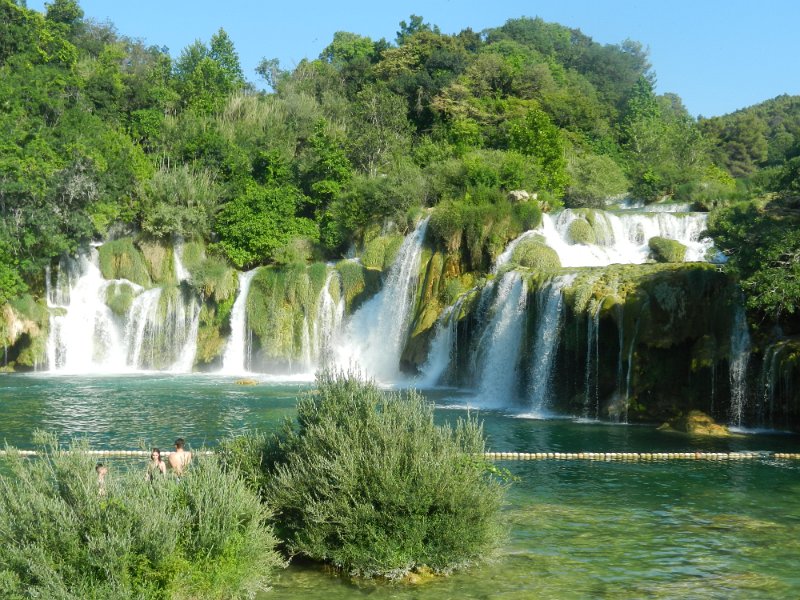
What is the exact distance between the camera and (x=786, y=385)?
22297 mm

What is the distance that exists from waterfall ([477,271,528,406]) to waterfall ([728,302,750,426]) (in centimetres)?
694

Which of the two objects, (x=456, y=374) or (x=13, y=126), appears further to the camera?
(x=13, y=126)

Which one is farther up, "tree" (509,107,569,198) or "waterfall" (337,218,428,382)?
"tree" (509,107,569,198)

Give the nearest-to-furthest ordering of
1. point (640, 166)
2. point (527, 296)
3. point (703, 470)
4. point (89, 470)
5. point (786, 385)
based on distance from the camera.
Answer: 1. point (89, 470)
2. point (703, 470)
3. point (786, 385)
4. point (527, 296)
5. point (640, 166)

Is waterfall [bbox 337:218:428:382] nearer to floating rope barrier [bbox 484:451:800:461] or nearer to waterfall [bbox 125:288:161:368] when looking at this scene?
waterfall [bbox 125:288:161:368]

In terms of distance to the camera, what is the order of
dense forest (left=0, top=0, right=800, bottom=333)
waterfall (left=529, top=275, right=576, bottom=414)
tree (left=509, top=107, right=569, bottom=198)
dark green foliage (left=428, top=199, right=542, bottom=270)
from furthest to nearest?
1. tree (left=509, top=107, right=569, bottom=198)
2. dense forest (left=0, top=0, right=800, bottom=333)
3. dark green foliage (left=428, top=199, right=542, bottom=270)
4. waterfall (left=529, top=275, right=576, bottom=414)

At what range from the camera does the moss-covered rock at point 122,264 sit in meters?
42.1

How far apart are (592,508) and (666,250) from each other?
20.8 meters

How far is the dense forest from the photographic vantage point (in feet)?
129

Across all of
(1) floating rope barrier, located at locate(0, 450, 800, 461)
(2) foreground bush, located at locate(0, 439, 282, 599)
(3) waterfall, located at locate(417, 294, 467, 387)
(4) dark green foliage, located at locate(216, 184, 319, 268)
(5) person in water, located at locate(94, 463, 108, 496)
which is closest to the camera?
(2) foreground bush, located at locate(0, 439, 282, 599)

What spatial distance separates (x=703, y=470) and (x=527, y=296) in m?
10.8

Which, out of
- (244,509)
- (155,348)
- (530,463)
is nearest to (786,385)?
(530,463)

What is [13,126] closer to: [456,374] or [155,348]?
[155,348]

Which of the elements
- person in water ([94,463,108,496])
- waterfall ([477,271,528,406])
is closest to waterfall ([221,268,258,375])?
waterfall ([477,271,528,406])
